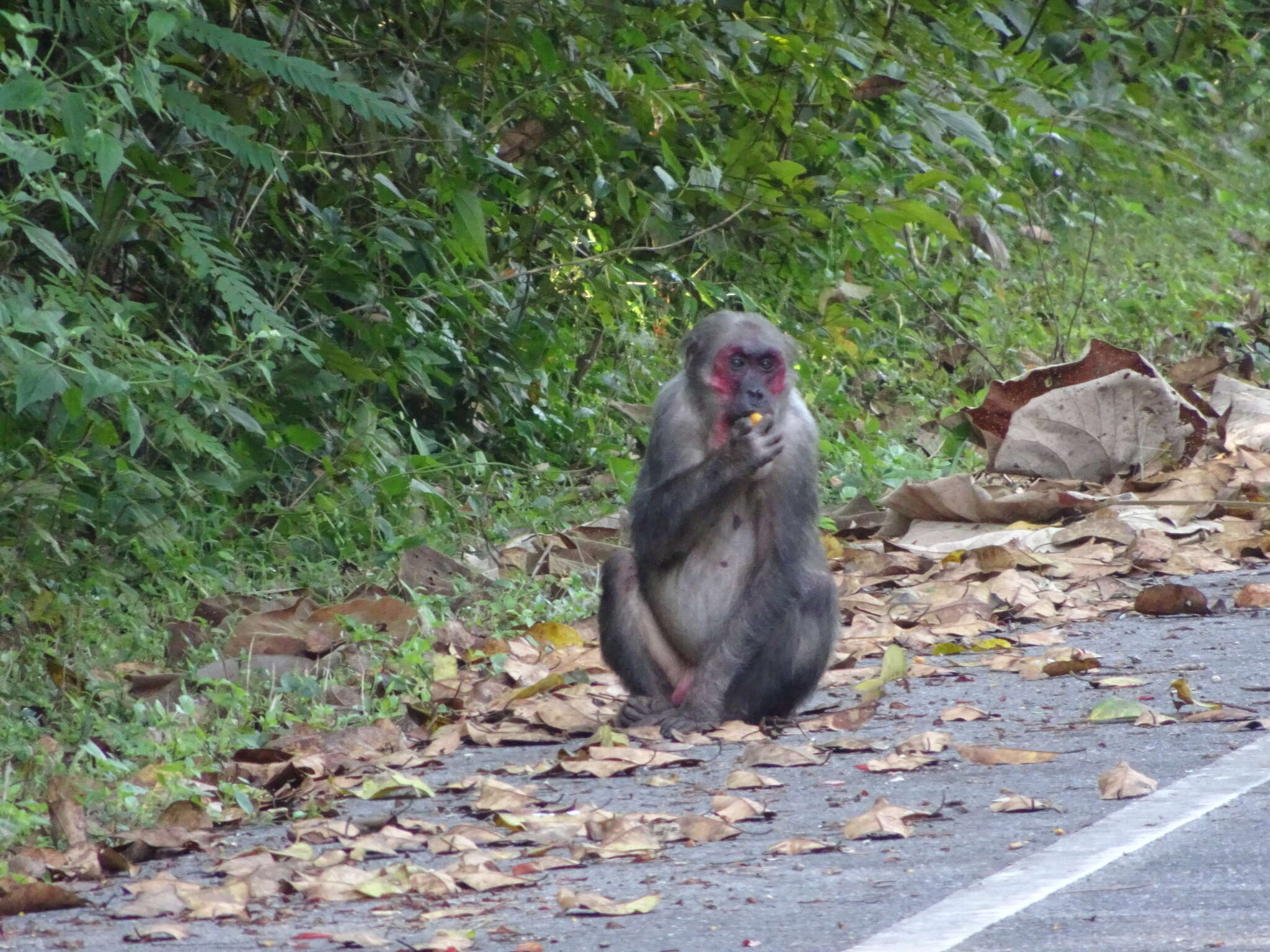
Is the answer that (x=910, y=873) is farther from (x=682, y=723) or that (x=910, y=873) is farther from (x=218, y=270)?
(x=218, y=270)

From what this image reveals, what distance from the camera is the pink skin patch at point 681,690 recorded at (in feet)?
18.1

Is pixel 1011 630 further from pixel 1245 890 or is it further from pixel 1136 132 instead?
pixel 1136 132

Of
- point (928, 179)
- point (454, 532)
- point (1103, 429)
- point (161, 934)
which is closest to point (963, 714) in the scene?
point (161, 934)

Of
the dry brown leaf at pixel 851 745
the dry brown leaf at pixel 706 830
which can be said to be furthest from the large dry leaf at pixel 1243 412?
the dry brown leaf at pixel 706 830

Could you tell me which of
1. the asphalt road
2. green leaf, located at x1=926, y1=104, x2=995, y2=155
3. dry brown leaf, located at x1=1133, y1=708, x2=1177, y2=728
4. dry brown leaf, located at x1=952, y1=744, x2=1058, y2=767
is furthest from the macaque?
green leaf, located at x1=926, y1=104, x2=995, y2=155

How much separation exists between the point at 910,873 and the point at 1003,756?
1.02 metres

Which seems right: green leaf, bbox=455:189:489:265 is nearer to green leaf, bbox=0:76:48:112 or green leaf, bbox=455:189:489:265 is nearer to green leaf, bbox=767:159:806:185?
green leaf, bbox=767:159:806:185

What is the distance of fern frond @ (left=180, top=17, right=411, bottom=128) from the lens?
5.68m

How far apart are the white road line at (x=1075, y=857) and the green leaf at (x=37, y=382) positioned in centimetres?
312

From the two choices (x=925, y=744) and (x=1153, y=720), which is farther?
(x=1153, y=720)

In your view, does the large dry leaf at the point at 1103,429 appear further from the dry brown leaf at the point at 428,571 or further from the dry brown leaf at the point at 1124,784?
the dry brown leaf at the point at 1124,784

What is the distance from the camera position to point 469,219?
705 centimetres

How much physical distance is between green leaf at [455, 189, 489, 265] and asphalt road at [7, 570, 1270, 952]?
2682 mm

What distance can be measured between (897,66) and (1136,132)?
4989 millimetres
